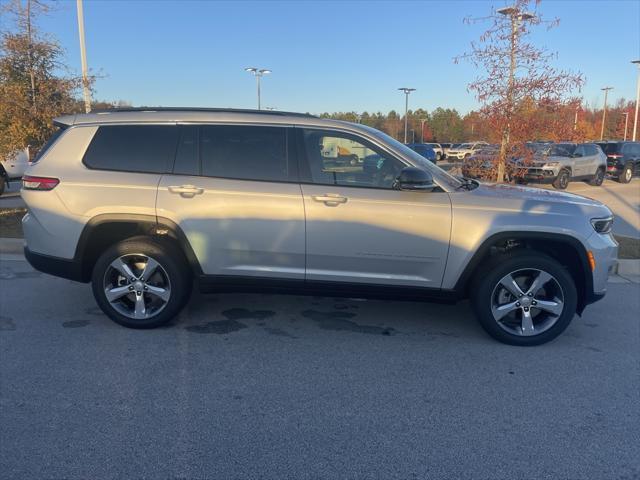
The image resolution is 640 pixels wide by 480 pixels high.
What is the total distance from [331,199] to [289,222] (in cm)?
40

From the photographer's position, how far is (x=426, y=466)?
2.72 meters

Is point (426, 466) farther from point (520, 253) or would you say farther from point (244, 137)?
point (244, 137)

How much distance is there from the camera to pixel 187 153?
4445 mm

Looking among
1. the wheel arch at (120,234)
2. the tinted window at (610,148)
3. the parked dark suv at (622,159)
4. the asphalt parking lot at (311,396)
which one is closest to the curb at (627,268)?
the asphalt parking lot at (311,396)

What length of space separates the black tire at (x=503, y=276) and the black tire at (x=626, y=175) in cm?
2034

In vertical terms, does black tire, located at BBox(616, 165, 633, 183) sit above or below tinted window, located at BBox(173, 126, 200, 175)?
below

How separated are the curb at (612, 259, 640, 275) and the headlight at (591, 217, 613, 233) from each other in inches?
120

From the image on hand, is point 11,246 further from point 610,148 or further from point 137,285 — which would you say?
point 610,148

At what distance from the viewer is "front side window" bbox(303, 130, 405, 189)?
4.28m

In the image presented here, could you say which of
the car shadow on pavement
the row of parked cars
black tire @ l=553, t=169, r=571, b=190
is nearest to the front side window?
the car shadow on pavement

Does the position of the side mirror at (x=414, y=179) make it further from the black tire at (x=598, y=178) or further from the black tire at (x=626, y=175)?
the black tire at (x=626, y=175)

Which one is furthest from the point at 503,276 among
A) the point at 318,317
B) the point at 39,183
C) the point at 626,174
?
the point at 626,174

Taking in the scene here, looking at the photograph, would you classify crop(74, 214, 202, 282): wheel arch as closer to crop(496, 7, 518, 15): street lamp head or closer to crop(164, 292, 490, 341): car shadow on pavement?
crop(164, 292, 490, 341): car shadow on pavement

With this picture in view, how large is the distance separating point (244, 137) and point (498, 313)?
266 cm
